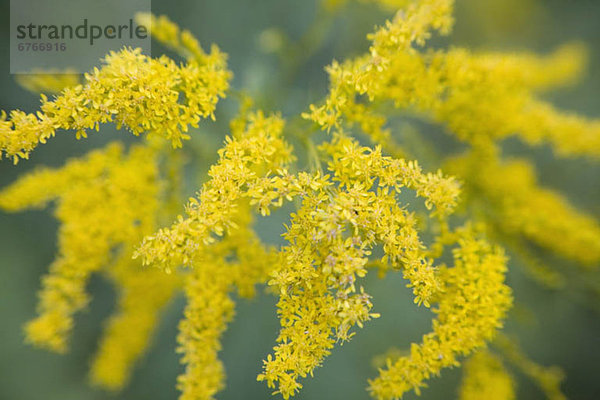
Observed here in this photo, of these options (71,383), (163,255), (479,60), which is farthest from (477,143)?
(71,383)

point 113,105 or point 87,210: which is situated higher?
point 87,210

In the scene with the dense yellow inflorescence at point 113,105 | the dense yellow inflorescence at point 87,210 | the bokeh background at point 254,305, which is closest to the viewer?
the dense yellow inflorescence at point 113,105

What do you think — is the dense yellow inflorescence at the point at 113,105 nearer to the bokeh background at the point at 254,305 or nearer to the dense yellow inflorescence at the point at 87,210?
the dense yellow inflorescence at the point at 87,210

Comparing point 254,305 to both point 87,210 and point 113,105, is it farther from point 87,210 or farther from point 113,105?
point 113,105

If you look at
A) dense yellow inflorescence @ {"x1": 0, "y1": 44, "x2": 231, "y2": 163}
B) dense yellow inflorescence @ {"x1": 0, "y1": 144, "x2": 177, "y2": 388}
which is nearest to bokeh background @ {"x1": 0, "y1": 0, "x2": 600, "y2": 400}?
dense yellow inflorescence @ {"x1": 0, "y1": 144, "x2": 177, "y2": 388}

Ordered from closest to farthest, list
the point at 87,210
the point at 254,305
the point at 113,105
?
the point at 113,105 → the point at 87,210 → the point at 254,305

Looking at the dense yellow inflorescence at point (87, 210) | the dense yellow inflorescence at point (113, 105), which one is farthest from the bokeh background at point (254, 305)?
the dense yellow inflorescence at point (113, 105)

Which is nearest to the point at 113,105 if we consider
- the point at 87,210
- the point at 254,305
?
the point at 87,210

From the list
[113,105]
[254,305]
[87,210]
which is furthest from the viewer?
[254,305]

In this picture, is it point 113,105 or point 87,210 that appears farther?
point 87,210
